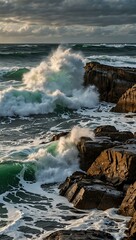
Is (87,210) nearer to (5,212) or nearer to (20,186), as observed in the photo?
(5,212)

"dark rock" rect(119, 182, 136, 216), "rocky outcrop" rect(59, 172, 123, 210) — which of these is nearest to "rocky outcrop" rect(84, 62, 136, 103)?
"rocky outcrop" rect(59, 172, 123, 210)

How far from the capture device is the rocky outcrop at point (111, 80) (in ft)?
68.4

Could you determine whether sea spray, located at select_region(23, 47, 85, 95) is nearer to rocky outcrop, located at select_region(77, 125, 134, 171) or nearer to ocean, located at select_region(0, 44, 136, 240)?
ocean, located at select_region(0, 44, 136, 240)

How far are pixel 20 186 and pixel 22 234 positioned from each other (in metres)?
2.90

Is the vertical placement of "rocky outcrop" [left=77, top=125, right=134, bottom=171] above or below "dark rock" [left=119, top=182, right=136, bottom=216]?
above

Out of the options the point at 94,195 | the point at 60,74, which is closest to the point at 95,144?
the point at 94,195

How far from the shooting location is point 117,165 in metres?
10.2

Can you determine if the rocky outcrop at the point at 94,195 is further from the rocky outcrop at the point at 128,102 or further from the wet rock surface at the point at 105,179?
the rocky outcrop at the point at 128,102

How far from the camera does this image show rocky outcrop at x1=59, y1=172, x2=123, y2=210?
9.30 meters

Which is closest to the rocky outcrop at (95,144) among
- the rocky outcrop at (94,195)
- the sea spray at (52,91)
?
the rocky outcrop at (94,195)

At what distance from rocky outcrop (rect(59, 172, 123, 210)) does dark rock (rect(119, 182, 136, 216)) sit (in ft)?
1.31

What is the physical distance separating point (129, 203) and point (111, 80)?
42.1ft

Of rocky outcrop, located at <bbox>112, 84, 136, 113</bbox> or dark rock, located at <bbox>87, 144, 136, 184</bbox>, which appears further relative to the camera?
rocky outcrop, located at <bbox>112, 84, 136, 113</bbox>

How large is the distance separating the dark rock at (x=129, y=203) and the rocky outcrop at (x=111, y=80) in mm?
12187
